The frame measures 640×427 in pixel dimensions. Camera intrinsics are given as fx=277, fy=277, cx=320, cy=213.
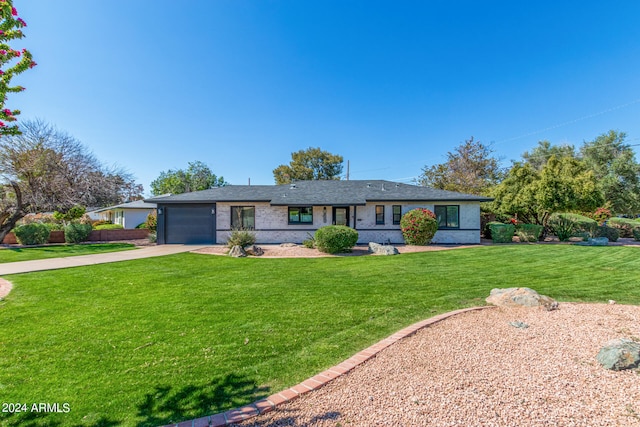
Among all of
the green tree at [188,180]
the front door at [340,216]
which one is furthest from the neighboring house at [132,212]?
the green tree at [188,180]

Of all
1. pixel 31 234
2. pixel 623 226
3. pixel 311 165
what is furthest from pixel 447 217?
pixel 311 165

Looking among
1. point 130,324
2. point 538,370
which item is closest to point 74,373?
point 130,324

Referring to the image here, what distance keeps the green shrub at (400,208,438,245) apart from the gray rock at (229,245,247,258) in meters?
8.42

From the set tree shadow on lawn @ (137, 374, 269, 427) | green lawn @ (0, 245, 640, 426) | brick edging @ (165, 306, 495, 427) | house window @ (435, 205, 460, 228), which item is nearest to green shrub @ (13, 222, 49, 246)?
green lawn @ (0, 245, 640, 426)

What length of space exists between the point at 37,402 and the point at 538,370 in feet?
16.8

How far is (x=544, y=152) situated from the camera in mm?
34875

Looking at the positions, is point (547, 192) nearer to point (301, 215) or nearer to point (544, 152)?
point (301, 215)

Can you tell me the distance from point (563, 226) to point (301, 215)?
16.1 meters

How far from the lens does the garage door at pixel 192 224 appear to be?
1639cm

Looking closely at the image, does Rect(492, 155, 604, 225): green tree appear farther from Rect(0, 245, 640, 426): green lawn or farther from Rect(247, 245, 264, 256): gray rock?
Rect(247, 245, 264, 256): gray rock

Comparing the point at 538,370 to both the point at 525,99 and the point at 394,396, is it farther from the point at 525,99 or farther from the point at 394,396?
the point at 525,99

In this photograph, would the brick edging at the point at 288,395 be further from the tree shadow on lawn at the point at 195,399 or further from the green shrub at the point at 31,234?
the green shrub at the point at 31,234

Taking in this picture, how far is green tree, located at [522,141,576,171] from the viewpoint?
110 feet

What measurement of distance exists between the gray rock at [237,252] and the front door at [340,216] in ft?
21.6
